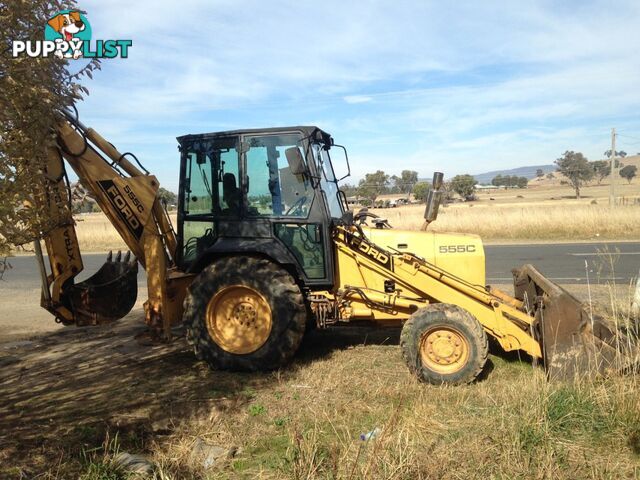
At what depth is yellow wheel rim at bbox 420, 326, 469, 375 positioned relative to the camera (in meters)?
4.96

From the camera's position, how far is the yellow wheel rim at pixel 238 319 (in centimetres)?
556

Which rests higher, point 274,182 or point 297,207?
point 274,182

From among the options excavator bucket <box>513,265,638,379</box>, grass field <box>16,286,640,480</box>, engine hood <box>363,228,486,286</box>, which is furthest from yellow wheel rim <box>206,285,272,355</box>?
excavator bucket <box>513,265,638,379</box>

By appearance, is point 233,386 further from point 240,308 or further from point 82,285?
point 82,285

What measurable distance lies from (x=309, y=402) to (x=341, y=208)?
2654 mm

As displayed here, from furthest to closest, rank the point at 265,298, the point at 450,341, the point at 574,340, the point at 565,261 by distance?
the point at 565,261 → the point at 265,298 → the point at 450,341 → the point at 574,340

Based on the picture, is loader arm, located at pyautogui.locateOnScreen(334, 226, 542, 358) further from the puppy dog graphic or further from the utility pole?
the utility pole

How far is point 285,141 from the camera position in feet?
18.5

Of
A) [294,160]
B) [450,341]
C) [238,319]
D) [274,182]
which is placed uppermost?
[294,160]

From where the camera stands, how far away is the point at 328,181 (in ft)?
20.0

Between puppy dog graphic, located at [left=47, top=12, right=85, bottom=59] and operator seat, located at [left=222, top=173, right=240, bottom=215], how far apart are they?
209 cm

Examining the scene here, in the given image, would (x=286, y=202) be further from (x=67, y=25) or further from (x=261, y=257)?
(x=67, y=25)

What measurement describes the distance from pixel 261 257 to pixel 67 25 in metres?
2.82

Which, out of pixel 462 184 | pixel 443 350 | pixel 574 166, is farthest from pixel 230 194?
pixel 574 166
